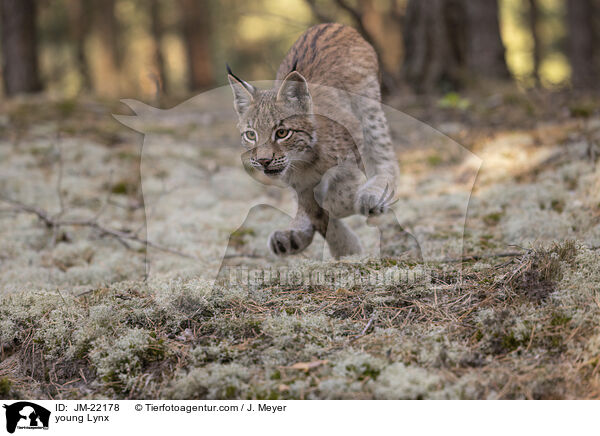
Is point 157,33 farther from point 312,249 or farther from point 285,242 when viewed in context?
point 285,242

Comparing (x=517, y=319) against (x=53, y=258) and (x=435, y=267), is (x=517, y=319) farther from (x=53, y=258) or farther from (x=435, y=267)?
(x=53, y=258)

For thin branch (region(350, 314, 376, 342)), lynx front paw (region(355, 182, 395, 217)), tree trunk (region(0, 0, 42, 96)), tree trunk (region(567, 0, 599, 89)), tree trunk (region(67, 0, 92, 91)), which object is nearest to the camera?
thin branch (region(350, 314, 376, 342))

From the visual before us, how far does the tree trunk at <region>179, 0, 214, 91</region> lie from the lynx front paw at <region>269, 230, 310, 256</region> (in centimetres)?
1329

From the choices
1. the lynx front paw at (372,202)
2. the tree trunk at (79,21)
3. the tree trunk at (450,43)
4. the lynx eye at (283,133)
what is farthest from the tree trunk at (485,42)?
Result: the tree trunk at (79,21)

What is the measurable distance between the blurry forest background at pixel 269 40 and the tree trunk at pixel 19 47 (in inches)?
0.8

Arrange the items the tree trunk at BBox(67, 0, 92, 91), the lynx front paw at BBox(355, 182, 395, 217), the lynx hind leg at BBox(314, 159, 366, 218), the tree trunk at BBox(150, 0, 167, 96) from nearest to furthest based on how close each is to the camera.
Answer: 1. the lynx front paw at BBox(355, 182, 395, 217)
2. the lynx hind leg at BBox(314, 159, 366, 218)
3. the tree trunk at BBox(67, 0, 92, 91)
4. the tree trunk at BBox(150, 0, 167, 96)

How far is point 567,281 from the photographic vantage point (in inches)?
106

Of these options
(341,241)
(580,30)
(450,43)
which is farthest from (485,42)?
(341,241)

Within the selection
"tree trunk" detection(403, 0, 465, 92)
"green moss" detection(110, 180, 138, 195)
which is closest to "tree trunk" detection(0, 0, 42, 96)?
"green moss" detection(110, 180, 138, 195)

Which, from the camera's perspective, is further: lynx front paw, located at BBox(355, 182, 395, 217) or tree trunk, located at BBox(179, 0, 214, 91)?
tree trunk, located at BBox(179, 0, 214, 91)

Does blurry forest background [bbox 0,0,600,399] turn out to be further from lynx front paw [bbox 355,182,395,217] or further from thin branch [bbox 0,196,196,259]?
lynx front paw [bbox 355,182,395,217]

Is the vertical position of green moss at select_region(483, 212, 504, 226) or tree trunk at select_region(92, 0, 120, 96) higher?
tree trunk at select_region(92, 0, 120, 96)

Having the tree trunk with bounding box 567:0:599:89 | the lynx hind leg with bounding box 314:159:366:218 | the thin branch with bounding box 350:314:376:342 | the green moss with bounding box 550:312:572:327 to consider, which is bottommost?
the thin branch with bounding box 350:314:376:342

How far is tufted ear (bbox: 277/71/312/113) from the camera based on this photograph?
133 inches
